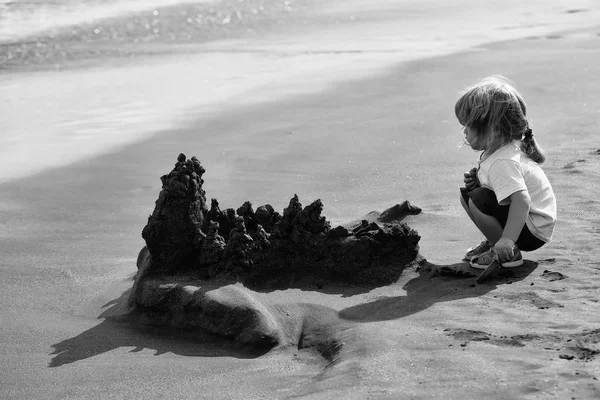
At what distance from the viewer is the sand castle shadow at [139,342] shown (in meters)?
3.95

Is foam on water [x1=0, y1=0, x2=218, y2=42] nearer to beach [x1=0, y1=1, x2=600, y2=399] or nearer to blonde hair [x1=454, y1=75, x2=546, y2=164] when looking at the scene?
beach [x1=0, y1=1, x2=600, y2=399]

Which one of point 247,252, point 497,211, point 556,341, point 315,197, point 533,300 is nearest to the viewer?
point 556,341

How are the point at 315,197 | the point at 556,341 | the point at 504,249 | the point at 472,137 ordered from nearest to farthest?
the point at 556,341 < the point at 504,249 < the point at 472,137 < the point at 315,197

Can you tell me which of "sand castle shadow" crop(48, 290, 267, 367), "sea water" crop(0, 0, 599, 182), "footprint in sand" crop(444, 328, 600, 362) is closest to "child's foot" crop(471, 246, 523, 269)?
"footprint in sand" crop(444, 328, 600, 362)

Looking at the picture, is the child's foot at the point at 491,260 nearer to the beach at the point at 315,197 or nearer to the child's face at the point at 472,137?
the beach at the point at 315,197

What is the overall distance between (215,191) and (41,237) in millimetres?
1317

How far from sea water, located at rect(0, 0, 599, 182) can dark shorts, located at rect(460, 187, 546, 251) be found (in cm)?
409

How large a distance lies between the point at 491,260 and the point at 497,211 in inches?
9.8

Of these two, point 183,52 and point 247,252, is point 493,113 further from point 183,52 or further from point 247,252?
point 183,52

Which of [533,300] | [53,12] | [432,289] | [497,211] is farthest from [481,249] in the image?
[53,12]

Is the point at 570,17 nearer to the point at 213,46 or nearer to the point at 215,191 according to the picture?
the point at 213,46

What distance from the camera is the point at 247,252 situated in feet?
14.4

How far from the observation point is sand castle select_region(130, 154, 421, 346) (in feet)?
14.2

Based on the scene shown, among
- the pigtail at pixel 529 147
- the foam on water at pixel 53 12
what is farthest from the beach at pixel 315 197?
the foam on water at pixel 53 12
